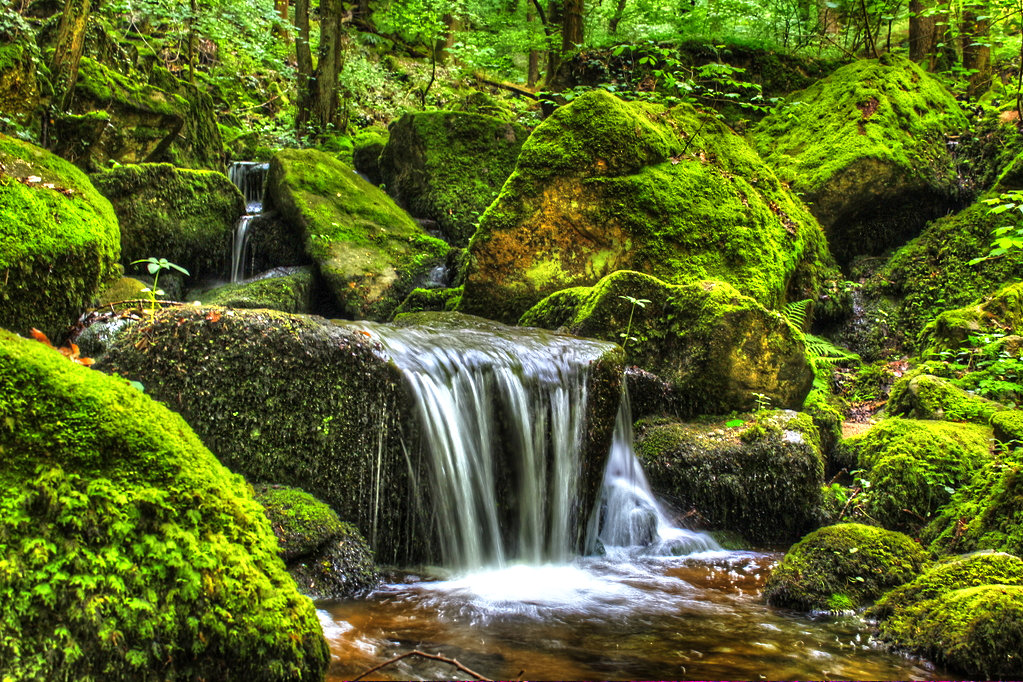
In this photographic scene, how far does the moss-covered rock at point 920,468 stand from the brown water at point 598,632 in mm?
1434

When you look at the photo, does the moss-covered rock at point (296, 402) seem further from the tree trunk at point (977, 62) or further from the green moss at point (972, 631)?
the tree trunk at point (977, 62)

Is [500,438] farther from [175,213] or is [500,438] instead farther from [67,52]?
[67,52]

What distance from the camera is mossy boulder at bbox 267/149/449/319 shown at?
28.9 ft

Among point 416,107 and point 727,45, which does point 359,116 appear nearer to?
point 416,107

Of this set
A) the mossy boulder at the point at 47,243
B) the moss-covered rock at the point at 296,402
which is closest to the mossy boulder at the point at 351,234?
the mossy boulder at the point at 47,243

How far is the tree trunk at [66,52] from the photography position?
7.04 m

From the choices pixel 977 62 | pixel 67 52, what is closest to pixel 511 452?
pixel 67 52

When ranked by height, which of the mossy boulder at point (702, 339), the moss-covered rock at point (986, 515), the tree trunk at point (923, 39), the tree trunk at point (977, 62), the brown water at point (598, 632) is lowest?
the brown water at point (598, 632)

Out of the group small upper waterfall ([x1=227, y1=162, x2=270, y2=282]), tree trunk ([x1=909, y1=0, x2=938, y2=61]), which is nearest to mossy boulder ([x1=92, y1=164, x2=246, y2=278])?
small upper waterfall ([x1=227, y1=162, x2=270, y2=282])

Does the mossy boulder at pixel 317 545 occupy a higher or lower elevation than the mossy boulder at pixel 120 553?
A: lower

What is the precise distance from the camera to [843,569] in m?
4.31

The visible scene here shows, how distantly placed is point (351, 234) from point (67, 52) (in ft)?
11.9

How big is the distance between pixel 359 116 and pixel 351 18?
646 cm

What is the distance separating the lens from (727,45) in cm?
1218
